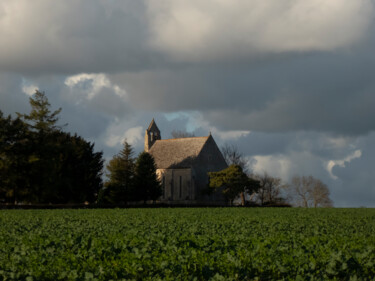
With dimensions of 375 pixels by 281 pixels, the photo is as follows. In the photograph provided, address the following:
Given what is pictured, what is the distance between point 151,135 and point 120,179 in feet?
81.8

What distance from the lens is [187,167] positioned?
269 feet

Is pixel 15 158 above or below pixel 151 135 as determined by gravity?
below

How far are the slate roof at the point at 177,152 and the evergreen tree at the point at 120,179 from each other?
12932 mm

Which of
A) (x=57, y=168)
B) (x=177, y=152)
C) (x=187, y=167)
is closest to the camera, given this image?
(x=57, y=168)

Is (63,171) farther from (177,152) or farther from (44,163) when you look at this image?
(177,152)

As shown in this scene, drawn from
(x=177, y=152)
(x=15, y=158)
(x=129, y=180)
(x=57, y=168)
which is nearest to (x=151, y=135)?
(x=177, y=152)

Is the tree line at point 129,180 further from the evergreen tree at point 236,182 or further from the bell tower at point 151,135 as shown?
the bell tower at point 151,135

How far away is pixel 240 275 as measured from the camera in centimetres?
1002

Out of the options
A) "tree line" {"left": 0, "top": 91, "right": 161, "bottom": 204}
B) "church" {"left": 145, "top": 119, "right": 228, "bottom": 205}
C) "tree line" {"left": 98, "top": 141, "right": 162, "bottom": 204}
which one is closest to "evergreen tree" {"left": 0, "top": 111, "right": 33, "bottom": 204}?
"tree line" {"left": 0, "top": 91, "right": 161, "bottom": 204}

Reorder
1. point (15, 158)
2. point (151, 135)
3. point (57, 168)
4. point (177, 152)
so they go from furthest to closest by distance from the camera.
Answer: point (151, 135) < point (177, 152) < point (57, 168) < point (15, 158)

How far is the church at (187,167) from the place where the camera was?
79.9 metres

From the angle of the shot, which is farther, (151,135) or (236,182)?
(151,135)

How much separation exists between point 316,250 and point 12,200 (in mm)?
56330

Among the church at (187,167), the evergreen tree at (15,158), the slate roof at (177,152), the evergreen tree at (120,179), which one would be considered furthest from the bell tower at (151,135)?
the evergreen tree at (15,158)
